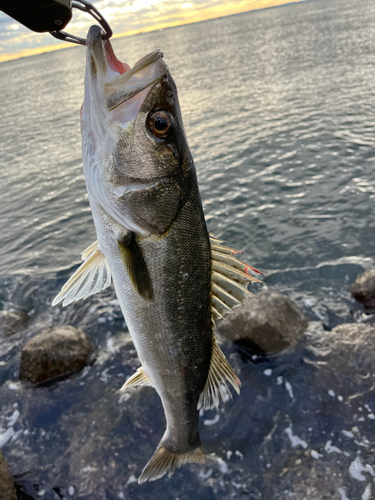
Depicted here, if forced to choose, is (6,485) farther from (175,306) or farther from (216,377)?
(175,306)

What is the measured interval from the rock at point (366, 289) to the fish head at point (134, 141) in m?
6.61

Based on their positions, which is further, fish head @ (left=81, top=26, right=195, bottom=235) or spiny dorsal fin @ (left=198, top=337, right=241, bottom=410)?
spiny dorsal fin @ (left=198, top=337, right=241, bottom=410)

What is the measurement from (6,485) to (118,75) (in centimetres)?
567

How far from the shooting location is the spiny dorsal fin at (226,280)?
3.09 m

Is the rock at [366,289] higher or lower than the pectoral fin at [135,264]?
lower

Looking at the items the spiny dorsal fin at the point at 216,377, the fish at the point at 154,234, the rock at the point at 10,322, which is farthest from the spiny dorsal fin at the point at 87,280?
the rock at the point at 10,322

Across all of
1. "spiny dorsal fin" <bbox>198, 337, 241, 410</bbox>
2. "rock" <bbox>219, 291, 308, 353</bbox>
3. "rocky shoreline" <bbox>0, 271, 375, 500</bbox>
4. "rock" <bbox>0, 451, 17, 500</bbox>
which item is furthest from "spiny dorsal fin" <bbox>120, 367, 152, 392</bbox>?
"rock" <bbox>219, 291, 308, 353</bbox>

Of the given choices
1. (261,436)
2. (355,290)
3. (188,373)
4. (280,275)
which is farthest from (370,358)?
(188,373)

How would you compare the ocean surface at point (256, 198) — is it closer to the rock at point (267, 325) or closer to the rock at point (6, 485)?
the rock at point (6, 485)

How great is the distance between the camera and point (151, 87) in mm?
2381

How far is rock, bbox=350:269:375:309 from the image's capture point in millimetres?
7801

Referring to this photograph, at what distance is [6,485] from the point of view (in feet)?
16.7

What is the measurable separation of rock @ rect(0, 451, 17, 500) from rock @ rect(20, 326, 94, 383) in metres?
2.03

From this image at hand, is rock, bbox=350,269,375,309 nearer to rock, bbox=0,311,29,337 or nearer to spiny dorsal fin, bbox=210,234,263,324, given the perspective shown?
spiny dorsal fin, bbox=210,234,263,324
